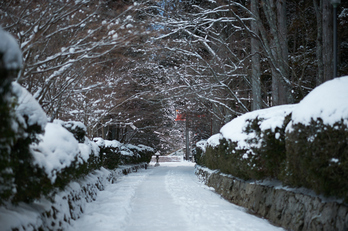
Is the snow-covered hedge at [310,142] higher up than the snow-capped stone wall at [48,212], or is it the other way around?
the snow-covered hedge at [310,142]

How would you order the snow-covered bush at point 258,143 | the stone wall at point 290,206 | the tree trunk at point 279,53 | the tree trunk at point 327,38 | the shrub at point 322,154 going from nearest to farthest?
the shrub at point 322,154
the stone wall at point 290,206
the snow-covered bush at point 258,143
the tree trunk at point 327,38
the tree trunk at point 279,53

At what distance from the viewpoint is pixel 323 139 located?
4.01m

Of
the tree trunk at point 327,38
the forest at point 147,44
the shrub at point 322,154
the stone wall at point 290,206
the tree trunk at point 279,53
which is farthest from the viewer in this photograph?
the tree trunk at point 279,53

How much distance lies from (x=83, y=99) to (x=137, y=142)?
61.0 ft

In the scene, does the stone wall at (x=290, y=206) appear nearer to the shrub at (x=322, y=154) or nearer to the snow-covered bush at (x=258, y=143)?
the shrub at (x=322, y=154)

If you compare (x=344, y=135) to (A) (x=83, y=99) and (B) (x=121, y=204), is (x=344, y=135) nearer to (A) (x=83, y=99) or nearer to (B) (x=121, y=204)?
(B) (x=121, y=204)

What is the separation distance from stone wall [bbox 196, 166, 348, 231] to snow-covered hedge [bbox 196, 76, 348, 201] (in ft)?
0.57

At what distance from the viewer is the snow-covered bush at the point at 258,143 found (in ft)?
18.7

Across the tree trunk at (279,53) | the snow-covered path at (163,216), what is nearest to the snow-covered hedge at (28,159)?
the snow-covered path at (163,216)

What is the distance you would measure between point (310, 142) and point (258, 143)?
6.78ft

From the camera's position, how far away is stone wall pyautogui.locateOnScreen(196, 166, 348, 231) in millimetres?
4068

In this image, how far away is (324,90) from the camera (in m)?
4.49

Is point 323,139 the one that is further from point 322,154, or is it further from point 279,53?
point 279,53

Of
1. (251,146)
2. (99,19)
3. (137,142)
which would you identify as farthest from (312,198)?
(137,142)
